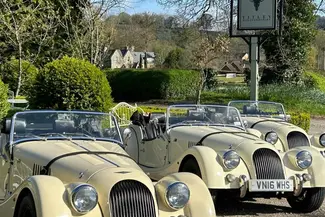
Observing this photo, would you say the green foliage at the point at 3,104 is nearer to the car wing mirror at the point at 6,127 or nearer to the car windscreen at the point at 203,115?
the car windscreen at the point at 203,115

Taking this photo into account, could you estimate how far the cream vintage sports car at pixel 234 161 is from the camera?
6910 mm

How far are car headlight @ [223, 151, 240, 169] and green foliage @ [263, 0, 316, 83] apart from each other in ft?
69.9

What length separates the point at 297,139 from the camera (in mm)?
9758

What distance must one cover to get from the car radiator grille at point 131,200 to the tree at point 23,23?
1551cm

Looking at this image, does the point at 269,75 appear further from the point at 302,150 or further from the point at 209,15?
the point at 302,150

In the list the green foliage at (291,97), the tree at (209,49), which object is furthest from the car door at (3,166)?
the green foliage at (291,97)

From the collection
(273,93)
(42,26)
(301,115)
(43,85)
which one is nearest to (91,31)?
(42,26)

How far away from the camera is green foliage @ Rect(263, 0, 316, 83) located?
27781mm

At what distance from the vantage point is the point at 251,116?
1128cm

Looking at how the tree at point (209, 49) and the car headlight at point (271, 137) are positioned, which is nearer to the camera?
the car headlight at point (271, 137)

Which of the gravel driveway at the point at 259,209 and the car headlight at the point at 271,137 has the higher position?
the car headlight at the point at 271,137

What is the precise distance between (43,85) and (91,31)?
6762 millimetres

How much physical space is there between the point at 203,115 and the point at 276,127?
1.89 metres

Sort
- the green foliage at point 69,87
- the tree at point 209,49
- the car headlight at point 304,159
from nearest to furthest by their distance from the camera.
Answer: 1. the car headlight at point 304,159
2. the green foliage at point 69,87
3. the tree at point 209,49
